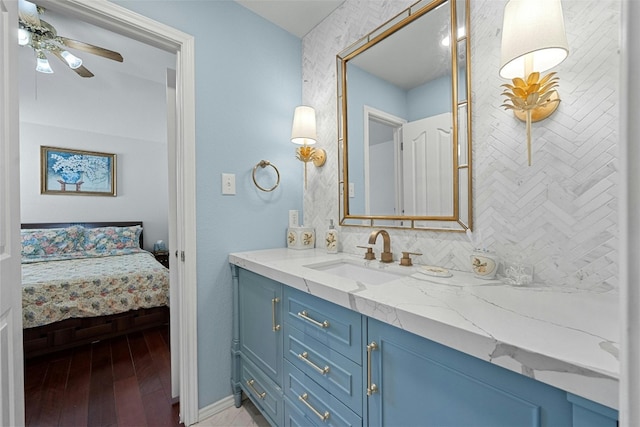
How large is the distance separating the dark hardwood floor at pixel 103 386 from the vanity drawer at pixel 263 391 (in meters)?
0.45

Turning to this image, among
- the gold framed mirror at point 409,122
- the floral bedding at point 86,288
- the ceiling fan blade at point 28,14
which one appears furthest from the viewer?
the floral bedding at point 86,288

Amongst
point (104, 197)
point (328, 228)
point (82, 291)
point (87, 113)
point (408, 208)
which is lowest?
point (82, 291)

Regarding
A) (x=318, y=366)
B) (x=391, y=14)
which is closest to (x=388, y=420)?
(x=318, y=366)

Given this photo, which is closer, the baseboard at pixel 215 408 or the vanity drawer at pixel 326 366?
the vanity drawer at pixel 326 366

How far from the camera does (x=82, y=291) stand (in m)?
2.28

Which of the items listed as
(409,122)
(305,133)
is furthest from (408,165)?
(305,133)

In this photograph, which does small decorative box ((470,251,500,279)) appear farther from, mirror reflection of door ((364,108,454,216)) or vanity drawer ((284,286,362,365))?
vanity drawer ((284,286,362,365))

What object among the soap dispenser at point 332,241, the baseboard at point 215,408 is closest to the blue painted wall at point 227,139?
the baseboard at point 215,408

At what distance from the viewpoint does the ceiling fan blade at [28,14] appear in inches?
74.8

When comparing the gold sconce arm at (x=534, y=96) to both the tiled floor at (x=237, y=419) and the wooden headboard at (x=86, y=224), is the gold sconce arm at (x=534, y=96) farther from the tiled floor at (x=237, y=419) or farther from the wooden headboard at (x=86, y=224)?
the wooden headboard at (x=86, y=224)

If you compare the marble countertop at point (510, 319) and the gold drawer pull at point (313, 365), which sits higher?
the marble countertop at point (510, 319)

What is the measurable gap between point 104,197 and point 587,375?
5.00m

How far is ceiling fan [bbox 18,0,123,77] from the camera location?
1966 millimetres

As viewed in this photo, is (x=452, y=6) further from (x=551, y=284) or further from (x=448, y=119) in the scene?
(x=551, y=284)
